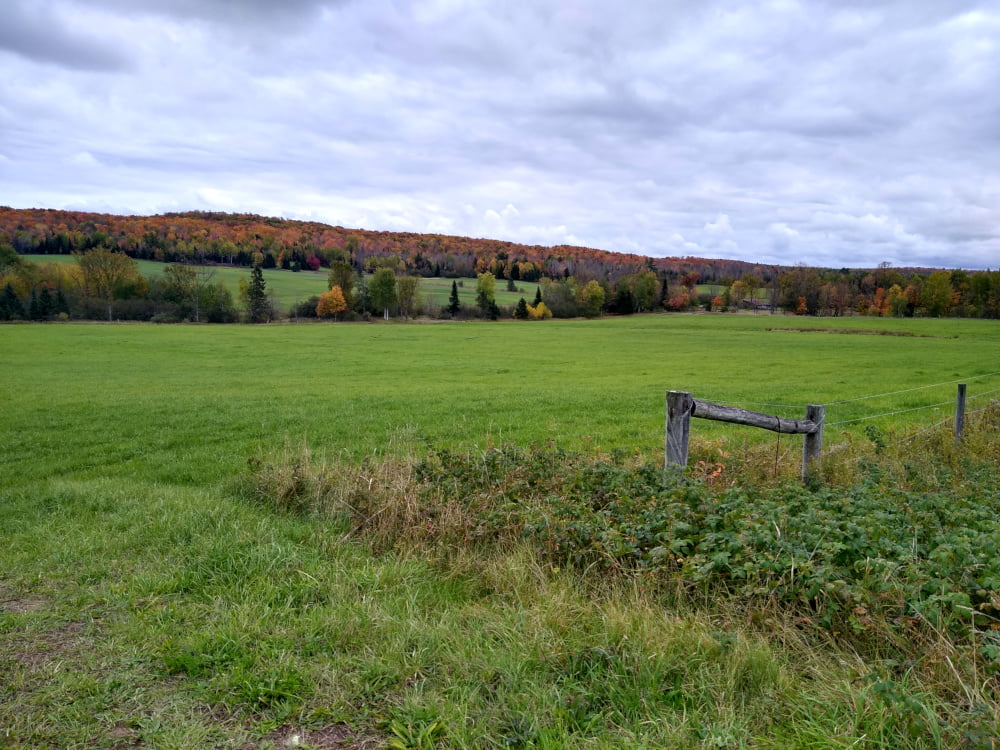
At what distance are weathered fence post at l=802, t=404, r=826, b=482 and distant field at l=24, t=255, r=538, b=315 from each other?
3884 inches

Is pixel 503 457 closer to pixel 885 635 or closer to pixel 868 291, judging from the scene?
pixel 885 635

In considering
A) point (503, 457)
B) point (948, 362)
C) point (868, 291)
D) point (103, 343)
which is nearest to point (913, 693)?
point (503, 457)

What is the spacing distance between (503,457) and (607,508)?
1872 millimetres

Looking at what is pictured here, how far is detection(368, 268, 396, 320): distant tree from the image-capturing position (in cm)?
9912

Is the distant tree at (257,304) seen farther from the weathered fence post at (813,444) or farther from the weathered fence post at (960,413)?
the weathered fence post at (813,444)

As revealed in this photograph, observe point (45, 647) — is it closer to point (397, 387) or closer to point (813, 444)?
point (813, 444)

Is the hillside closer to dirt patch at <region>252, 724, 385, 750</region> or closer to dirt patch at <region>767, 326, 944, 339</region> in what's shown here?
dirt patch at <region>767, 326, 944, 339</region>

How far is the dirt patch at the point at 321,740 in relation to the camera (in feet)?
10.5

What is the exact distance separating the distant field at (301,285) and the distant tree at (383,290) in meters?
8.24

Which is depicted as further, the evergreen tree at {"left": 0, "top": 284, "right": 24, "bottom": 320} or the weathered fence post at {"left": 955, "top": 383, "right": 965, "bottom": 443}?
the evergreen tree at {"left": 0, "top": 284, "right": 24, "bottom": 320}

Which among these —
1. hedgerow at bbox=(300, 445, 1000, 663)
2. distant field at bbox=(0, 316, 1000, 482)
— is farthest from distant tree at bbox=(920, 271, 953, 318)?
hedgerow at bbox=(300, 445, 1000, 663)

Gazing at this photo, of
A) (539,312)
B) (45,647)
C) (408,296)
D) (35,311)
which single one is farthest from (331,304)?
(45,647)

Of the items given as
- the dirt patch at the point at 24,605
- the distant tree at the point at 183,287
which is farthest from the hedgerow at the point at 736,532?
the distant tree at the point at 183,287

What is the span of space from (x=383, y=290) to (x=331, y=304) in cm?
865
